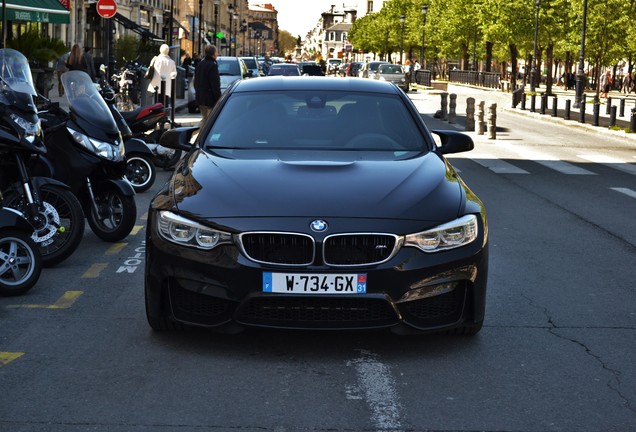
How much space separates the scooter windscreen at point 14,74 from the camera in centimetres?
909

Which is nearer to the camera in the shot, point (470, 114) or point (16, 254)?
point (16, 254)

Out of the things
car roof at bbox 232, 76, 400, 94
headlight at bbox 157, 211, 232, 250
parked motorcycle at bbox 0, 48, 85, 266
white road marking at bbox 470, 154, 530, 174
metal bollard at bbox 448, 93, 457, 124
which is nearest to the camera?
headlight at bbox 157, 211, 232, 250

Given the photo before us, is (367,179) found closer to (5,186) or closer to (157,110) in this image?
(5,186)

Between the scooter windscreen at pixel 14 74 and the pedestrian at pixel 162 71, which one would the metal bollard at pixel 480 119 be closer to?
the pedestrian at pixel 162 71

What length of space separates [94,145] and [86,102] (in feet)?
1.39

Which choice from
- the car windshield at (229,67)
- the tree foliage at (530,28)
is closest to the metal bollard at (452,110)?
the car windshield at (229,67)

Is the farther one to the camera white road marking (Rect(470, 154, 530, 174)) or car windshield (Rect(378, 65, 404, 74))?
car windshield (Rect(378, 65, 404, 74))

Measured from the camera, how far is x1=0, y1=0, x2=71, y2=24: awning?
2859 cm

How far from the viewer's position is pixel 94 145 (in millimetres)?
9828

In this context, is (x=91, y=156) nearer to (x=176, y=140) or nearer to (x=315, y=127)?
(x=176, y=140)

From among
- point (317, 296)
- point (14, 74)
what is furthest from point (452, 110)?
point (317, 296)

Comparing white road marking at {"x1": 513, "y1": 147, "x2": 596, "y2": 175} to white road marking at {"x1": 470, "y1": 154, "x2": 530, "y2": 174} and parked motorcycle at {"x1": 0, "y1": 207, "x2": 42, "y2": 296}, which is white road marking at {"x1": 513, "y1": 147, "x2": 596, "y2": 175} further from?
parked motorcycle at {"x1": 0, "y1": 207, "x2": 42, "y2": 296}

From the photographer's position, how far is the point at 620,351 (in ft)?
21.1

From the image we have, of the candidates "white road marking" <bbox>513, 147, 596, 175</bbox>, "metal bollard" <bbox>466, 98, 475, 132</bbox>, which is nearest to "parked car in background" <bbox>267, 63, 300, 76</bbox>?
"metal bollard" <bbox>466, 98, 475, 132</bbox>
